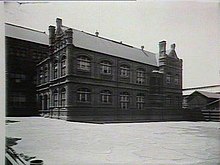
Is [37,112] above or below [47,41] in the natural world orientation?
below

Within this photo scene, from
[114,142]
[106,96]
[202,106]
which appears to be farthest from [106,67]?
[202,106]

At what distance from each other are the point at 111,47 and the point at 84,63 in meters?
0.27

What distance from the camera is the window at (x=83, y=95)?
2.36 m

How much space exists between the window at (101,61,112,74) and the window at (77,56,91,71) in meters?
0.12

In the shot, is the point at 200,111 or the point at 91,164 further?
the point at 200,111

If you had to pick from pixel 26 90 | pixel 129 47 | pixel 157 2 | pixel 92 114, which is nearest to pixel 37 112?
pixel 26 90

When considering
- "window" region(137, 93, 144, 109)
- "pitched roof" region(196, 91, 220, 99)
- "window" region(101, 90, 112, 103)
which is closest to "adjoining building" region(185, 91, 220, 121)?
"pitched roof" region(196, 91, 220, 99)

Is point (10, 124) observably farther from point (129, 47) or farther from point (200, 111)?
point (200, 111)

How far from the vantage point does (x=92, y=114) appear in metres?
2.39

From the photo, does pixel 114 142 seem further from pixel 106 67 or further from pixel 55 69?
pixel 55 69

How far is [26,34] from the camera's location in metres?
2.31

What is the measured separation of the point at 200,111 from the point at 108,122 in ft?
2.70

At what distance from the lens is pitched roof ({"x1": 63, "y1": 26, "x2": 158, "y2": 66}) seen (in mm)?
2361

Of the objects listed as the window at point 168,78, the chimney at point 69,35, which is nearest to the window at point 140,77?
the window at point 168,78
